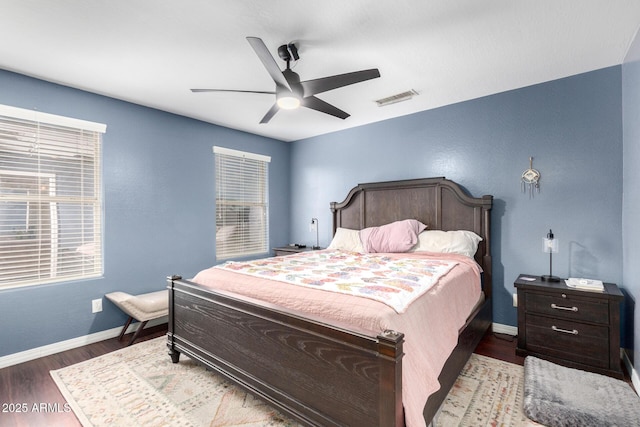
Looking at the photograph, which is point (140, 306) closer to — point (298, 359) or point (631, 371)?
point (298, 359)

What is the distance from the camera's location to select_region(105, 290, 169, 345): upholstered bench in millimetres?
2875

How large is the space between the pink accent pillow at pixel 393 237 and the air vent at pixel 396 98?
55.1 inches

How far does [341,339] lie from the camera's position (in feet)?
4.89

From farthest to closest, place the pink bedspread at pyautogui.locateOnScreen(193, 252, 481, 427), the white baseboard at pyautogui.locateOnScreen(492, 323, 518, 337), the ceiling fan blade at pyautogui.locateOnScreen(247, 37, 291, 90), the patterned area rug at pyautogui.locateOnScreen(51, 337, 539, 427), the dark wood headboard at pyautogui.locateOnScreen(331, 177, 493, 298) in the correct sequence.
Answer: the dark wood headboard at pyautogui.locateOnScreen(331, 177, 493, 298) → the white baseboard at pyautogui.locateOnScreen(492, 323, 518, 337) → the patterned area rug at pyautogui.locateOnScreen(51, 337, 539, 427) → the ceiling fan blade at pyautogui.locateOnScreen(247, 37, 291, 90) → the pink bedspread at pyautogui.locateOnScreen(193, 252, 481, 427)

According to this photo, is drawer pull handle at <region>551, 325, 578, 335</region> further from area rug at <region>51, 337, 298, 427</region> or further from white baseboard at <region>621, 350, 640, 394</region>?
area rug at <region>51, 337, 298, 427</region>

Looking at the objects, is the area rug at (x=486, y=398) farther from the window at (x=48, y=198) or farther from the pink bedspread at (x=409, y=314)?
the window at (x=48, y=198)

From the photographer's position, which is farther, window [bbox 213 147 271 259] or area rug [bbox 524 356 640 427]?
window [bbox 213 147 271 259]

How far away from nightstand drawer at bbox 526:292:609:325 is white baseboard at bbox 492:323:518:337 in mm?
668

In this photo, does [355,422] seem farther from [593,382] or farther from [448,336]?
[593,382]

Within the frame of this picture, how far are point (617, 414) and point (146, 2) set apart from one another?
374cm

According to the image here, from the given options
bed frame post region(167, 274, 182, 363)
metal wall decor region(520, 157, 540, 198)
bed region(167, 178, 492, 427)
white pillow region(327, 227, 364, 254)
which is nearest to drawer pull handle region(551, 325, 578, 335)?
bed region(167, 178, 492, 427)

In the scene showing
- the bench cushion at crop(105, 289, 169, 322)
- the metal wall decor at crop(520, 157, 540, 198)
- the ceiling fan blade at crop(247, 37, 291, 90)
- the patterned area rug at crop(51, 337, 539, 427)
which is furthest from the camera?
the metal wall decor at crop(520, 157, 540, 198)

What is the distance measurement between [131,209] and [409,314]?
319 centimetres

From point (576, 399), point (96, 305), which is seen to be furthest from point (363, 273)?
point (96, 305)
